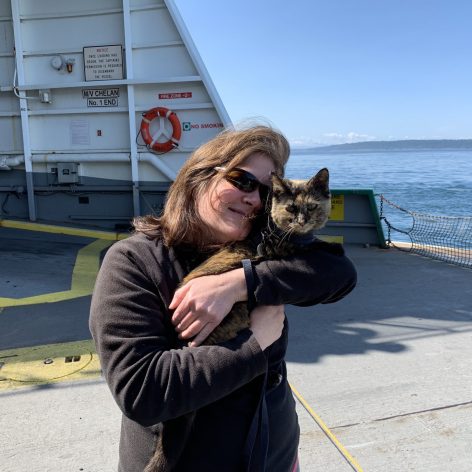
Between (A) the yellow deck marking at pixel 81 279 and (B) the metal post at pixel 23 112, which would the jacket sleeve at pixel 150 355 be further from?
(B) the metal post at pixel 23 112

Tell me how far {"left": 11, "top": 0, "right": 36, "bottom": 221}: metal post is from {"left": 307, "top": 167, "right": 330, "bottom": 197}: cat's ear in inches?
263

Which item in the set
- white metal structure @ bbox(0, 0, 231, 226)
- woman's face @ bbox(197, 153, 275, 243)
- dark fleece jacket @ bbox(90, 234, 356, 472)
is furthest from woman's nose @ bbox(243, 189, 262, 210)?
white metal structure @ bbox(0, 0, 231, 226)

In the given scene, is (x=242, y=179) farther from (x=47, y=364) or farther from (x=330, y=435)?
(x=47, y=364)

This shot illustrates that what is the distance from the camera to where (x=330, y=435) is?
2490mm

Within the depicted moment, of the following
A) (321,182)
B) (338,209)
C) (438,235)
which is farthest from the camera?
(438,235)

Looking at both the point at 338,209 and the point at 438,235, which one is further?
the point at 438,235

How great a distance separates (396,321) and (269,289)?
10.7 feet

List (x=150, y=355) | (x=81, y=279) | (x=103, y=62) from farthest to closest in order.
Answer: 1. (x=103, y=62)
2. (x=81, y=279)
3. (x=150, y=355)

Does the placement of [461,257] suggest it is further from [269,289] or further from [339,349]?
[269,289]

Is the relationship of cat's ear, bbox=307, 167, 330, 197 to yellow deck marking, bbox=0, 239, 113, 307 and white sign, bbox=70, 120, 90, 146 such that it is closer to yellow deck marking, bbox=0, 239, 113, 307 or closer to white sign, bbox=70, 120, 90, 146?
yellow deck marking, bbox=0, 239, 113, 307

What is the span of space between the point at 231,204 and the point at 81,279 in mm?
4225

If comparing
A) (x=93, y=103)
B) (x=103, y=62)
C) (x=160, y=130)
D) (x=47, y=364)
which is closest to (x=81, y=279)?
(x=47, y=364)

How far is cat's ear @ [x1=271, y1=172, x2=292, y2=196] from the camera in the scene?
4.62 ft

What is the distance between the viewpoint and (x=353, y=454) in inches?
92.2
